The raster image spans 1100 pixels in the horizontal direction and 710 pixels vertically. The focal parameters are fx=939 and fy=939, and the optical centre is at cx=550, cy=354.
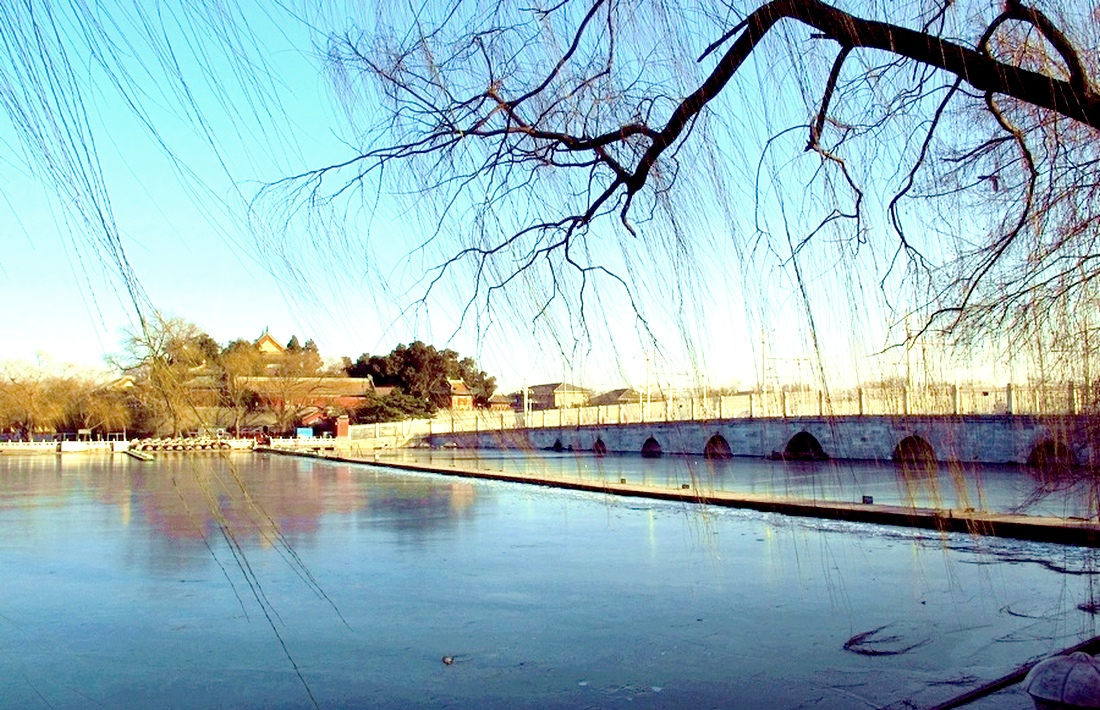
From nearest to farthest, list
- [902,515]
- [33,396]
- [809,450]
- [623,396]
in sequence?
[623,396] < [809,450] < [902,515] < [33,396]

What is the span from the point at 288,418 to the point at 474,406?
61253 mm

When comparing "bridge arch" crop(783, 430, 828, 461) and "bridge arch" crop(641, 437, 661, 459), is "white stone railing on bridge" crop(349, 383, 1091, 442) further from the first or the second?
"bridge arch" crop(641, 437, 661, 459)

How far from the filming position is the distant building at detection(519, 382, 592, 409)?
3.66 metres

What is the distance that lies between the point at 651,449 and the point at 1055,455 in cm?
3936

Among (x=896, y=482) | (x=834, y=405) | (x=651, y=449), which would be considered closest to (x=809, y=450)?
(x=834, y=405)

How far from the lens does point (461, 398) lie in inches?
186

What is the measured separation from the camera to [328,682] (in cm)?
470

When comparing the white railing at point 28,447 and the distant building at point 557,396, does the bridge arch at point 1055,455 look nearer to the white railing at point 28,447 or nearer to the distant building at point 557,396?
the distant building at point 557,396

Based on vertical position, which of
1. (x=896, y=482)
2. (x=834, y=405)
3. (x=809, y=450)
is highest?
(x=834, y=405)

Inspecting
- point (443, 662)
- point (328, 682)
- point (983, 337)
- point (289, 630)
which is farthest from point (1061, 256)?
point (289, 630)

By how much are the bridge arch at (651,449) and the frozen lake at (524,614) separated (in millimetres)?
29023

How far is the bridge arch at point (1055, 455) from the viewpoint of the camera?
4.32 m

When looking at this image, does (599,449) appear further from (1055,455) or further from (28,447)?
(28,447)

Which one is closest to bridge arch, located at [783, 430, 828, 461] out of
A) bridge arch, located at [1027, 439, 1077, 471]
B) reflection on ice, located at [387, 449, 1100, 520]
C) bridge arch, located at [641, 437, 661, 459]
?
reflection on ice, located at [387, 449, 1100, 520]
